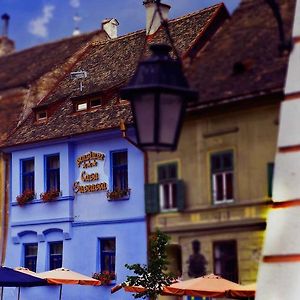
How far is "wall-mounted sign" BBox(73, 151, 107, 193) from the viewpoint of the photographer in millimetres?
2689

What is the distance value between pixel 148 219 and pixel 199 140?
0.20m

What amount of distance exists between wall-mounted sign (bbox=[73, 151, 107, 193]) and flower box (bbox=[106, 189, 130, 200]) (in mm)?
61

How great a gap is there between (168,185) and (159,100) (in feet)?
0.54

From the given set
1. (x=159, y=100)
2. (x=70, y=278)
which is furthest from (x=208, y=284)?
(x=70, y=278)

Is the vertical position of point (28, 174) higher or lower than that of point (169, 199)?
higher

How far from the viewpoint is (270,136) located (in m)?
1.65

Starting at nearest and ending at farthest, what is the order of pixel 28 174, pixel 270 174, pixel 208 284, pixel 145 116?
1. pixel 270 174
2. pixel 145 116
3. pixel 208 284
4. pixel 28 174

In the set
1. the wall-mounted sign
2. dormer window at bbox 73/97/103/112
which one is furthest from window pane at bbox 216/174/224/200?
dormer window at bbox 73/97/103/112

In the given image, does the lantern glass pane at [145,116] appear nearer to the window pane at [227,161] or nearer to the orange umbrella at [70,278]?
the window pane at [227,161]

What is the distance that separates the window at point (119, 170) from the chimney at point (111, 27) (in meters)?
0.37

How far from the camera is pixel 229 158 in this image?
5.47 ft

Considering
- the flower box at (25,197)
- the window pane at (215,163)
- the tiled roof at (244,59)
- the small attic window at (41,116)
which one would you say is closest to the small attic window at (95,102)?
the small attic window at (41,116)

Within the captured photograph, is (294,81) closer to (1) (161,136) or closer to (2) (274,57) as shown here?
(2) (274,57)

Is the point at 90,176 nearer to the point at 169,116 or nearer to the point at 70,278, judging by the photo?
the point at 70,278
